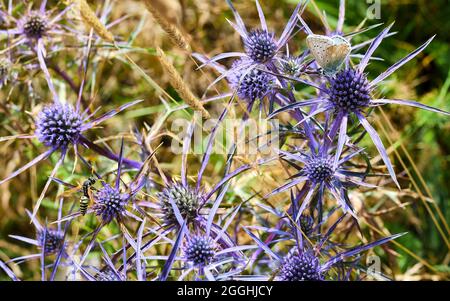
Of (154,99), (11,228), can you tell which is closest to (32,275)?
(11,228)

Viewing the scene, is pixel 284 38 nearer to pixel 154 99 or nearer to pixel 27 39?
pixel 27 39

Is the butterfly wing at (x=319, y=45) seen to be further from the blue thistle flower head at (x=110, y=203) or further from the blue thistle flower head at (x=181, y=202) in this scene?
the blue thistle flower head at (x=110, y=203)

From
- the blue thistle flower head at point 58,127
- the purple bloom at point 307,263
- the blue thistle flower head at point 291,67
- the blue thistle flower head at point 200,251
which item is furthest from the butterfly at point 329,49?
the blue thistle flower head at point 58,127

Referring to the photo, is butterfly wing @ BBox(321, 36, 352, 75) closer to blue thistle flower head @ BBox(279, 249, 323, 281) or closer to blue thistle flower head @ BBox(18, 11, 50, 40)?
blue thistle flower head @ BBox(279, 249, 323, 281)

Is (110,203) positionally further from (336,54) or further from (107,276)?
(336,54)

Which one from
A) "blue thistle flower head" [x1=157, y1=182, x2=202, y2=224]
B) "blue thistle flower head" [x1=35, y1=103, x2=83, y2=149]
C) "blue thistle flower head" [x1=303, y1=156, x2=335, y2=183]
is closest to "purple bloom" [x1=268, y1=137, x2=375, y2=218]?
"blue thistle flower head" [x1=303, y1=156, x2=335, y2=183]

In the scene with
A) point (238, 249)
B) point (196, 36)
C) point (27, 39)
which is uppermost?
point (196, 36)

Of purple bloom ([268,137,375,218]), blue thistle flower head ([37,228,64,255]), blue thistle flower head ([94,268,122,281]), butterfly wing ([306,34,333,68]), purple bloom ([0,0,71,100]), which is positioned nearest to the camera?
butterfly wing ([306,34,333,68])
